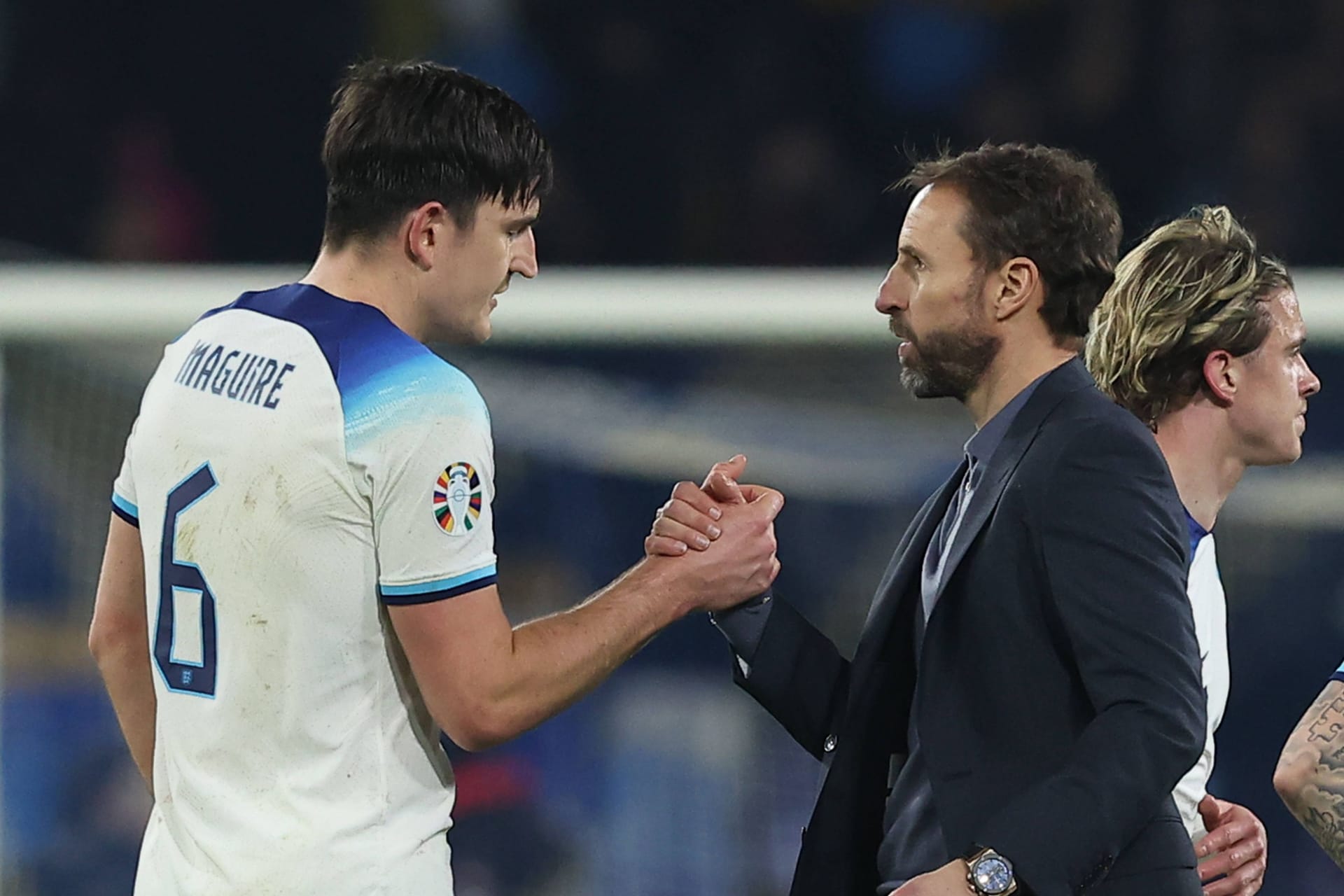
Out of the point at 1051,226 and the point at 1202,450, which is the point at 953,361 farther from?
the point at 1202,450

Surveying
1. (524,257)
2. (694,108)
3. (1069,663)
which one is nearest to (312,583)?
(524,257)

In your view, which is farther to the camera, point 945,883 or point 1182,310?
point 1182,310

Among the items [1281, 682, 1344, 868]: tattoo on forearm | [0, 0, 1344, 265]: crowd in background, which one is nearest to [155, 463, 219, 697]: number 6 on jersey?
[1281, 682, 1344, 868]: tattoo on forearm

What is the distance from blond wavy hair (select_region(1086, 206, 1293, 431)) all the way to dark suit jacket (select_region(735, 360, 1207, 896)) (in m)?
0.40

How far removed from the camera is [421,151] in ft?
6.34

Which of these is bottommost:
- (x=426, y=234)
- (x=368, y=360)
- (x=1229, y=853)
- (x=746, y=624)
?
(x=1229, y=853)

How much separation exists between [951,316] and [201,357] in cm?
90

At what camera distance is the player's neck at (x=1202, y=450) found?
240 centimetres

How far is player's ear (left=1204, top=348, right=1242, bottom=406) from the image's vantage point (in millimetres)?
2398

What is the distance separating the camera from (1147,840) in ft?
6.09

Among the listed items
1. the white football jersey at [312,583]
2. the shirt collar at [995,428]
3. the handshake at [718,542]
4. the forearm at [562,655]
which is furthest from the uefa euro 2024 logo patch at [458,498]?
the shirt collar at [995,428]

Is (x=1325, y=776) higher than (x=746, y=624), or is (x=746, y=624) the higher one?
(x=746, y=624)

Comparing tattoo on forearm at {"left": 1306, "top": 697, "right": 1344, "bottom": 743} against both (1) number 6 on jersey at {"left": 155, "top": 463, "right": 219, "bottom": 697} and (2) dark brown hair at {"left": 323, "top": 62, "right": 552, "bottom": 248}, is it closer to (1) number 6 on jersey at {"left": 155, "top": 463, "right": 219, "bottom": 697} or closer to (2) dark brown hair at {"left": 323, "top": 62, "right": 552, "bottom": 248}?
(2) dark brown hair at {"left": 323, "top": 62, "right": 552, "bottom": 248}

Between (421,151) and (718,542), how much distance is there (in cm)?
62
